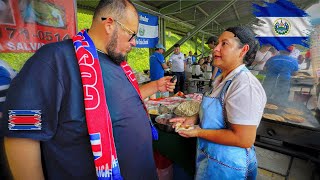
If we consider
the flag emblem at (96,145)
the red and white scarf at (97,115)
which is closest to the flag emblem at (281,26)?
the red and white scarf at (97,115)

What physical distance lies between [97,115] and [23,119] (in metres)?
0.30

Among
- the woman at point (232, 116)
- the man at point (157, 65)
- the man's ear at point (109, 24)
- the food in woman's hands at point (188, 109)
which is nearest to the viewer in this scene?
the man's ear at point (109, 24)

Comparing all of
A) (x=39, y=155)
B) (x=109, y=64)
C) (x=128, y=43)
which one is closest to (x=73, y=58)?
(x=109, y=64)

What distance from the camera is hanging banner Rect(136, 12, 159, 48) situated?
5816mm

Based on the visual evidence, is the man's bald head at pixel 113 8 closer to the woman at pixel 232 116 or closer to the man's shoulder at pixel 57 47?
the man's shoulder at pixel 57 47

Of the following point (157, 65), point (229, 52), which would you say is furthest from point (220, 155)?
point (157, 65)

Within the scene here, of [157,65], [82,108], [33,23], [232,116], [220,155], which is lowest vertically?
[220,155]

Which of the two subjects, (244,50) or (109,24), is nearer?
(109,24)

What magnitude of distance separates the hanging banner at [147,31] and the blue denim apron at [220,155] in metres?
4.70

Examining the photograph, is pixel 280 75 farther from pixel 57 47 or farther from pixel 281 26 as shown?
pixel 57 47

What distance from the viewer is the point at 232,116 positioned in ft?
4.10

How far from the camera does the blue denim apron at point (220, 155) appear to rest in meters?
1.36

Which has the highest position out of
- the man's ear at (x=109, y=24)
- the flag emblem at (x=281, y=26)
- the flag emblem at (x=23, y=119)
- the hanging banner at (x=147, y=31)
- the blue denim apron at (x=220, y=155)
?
the hanging banner at (x=147, y=31)

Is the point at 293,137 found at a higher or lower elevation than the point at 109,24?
lower
